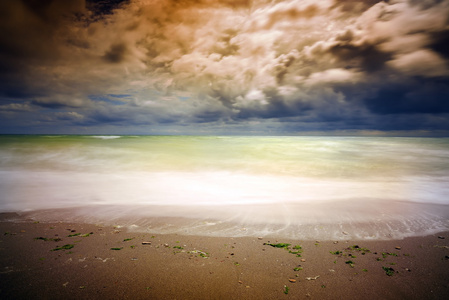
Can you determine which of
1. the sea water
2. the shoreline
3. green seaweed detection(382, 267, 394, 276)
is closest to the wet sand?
green seaweed detection(382, 267, 394, 276)

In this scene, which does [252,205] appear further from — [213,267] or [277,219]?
[213,267]

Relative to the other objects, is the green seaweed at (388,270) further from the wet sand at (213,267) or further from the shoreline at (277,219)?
the shoreline at (277,219)

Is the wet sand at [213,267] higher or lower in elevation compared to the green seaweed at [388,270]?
higher

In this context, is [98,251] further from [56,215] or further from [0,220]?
[0,220]

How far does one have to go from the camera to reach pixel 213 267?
3449mm

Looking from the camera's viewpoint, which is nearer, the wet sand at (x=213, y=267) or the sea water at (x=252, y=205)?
the wet sand at (x=213, y=267)

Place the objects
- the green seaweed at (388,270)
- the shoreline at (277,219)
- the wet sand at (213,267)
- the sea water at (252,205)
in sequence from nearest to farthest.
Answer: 1. the wet sand at (213,267)
2. the green seaweed at (388,270)
3. the shoreline at (277,219)
4. the sea water at (252,205)

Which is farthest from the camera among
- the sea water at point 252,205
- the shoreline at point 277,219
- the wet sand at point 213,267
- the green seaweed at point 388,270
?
the sea water at point 252,205

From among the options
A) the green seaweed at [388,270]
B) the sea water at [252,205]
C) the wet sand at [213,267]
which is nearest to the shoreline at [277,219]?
the sea water at [252,205]

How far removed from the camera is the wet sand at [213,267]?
2.93 m

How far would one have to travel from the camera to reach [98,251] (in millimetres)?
3885

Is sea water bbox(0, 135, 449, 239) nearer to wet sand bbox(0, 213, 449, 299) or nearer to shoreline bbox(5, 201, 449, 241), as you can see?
shoreline bbox(5, 201, 449, 241)

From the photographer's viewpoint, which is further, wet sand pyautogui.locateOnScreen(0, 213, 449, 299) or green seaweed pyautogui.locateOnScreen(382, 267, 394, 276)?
green seaweed pyautogui.locateOnScreen(382, 267, 394, 276)

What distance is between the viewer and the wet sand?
9.61 feet
